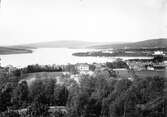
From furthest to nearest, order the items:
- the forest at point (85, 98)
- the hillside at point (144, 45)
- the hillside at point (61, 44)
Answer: the hillside at point (144, 45) < the hillside at point (61, 44) < the forest at point (85, 98)

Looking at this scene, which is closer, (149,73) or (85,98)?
(85,98)

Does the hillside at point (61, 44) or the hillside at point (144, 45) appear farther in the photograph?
the hillside at point (144, 45)

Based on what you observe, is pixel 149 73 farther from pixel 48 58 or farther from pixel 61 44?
pixel 48 58

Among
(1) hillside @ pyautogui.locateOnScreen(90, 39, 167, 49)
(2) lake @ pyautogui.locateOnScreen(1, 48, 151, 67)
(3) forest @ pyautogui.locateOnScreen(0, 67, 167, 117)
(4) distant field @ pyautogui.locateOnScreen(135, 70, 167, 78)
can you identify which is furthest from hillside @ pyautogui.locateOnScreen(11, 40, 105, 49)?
(4) distant field @ pyautogui.locateOnScreen(135, 70, 167, 78)

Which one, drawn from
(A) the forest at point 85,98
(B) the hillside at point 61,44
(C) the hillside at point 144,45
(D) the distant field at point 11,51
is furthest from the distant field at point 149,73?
(D) the distant field at point 11,51

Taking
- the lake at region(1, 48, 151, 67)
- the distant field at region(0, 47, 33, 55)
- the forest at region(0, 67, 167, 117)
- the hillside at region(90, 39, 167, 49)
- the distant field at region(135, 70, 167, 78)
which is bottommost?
the forest at region(0, 67, 167, 117)

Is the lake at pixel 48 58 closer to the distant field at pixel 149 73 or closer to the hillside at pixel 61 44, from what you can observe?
the hillside at pixel 61 44

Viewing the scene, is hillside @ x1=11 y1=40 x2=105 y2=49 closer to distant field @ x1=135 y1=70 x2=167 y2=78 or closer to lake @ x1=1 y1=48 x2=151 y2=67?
lake @ x1=1 y1=48 x2=151 y2=67

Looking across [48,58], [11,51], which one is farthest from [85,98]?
[11,51]

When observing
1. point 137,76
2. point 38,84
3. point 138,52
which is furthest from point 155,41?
point 38,84
